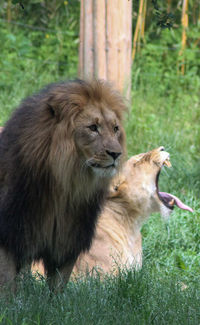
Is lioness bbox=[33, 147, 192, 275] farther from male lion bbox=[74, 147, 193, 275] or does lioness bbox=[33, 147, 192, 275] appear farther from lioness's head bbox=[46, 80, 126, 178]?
lioness's head bbox=[46, 80, 126, 178]

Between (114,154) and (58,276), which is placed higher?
(114,154)

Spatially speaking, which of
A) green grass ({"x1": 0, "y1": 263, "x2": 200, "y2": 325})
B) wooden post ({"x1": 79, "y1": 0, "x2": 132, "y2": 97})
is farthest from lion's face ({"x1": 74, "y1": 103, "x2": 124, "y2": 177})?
wooden post ({"x1": 79, "y1": 0, "x2": 132, "y2": 97})

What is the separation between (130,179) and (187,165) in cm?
196

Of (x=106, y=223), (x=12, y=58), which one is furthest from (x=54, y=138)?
(x=12, y=58)

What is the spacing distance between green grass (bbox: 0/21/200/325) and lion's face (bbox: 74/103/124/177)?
0.67 metres

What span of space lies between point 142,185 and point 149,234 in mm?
673

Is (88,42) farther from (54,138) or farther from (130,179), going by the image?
(54,138)

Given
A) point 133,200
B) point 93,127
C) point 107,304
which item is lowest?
point 133,200

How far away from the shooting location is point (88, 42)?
6.60 meters

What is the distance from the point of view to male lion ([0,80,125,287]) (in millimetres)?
3598

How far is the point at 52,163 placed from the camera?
3.61 metres

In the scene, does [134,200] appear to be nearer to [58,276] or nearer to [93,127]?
[58,276]

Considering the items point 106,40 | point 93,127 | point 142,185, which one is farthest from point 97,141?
point 106,40

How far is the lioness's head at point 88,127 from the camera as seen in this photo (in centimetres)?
358
